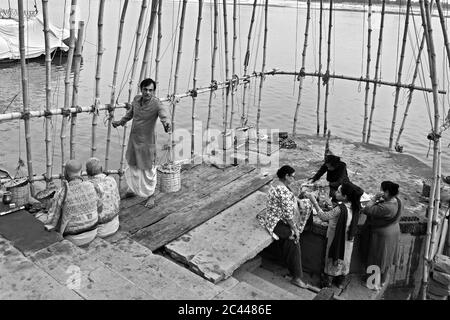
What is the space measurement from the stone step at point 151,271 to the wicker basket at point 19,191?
1350mm

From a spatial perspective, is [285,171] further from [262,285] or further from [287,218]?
[262,285]

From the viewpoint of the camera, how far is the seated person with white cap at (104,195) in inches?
172

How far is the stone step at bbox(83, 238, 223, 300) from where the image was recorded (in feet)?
12.1

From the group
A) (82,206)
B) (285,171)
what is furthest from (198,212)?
(82,206)

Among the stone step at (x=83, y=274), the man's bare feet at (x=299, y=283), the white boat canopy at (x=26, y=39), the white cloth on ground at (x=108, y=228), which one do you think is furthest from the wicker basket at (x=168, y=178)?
the white boat canopy at (x=26, y=39)

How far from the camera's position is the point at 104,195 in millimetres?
4375

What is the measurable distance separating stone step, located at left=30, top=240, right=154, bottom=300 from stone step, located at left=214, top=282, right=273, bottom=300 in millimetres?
641

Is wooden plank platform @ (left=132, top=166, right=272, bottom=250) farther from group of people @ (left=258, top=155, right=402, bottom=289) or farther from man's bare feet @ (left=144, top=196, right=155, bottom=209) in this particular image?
group of people @ (left=258, top=155, right=402, bottom=289)

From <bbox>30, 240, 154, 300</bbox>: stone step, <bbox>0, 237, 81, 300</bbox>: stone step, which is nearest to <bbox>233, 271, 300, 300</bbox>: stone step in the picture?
<bbox>30, 240, 154, 300</bbox>: stone step

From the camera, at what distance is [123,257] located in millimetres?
4199

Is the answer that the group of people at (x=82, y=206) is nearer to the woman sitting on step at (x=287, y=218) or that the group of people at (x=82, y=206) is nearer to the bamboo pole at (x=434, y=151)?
the woman sitting on step at (x=287, y=218)

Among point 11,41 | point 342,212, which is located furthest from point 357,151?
point 11,41

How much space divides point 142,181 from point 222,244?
141 cm
